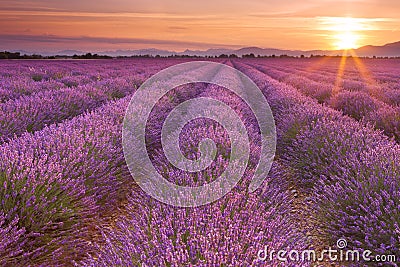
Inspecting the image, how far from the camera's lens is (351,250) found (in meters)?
2.60

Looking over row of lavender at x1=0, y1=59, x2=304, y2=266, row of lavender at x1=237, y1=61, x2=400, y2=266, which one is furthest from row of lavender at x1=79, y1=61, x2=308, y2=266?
row of lavender at x1=237, y1=61, x2=400, y2=266

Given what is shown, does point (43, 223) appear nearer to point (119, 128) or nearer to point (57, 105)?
point (119, 128)

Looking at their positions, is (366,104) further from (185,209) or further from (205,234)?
(205,234)

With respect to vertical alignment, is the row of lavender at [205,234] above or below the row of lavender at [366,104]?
below

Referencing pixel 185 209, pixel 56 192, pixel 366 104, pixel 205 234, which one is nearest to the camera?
pixel 205 234

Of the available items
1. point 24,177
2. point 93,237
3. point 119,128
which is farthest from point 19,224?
point 119,128

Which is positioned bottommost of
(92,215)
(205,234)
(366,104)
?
(92,215)

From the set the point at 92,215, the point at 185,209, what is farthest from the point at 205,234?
the point at 92,215

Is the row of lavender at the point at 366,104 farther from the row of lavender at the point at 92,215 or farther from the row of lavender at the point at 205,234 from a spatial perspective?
the row of lavender at the point at 92,215

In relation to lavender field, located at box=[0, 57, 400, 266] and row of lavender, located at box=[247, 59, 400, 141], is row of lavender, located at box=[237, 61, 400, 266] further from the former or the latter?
row of lavender, located at box=[247, 59, 400, 141]

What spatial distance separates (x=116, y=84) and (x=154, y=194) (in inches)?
312

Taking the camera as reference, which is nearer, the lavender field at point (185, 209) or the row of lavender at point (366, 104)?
the lavender field at point (185, 209)

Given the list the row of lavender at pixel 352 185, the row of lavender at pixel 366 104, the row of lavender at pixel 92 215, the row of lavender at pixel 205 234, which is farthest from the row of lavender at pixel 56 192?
the row of lavender at pixel 366 104

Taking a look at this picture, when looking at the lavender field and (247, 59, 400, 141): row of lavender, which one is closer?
the lavender field
